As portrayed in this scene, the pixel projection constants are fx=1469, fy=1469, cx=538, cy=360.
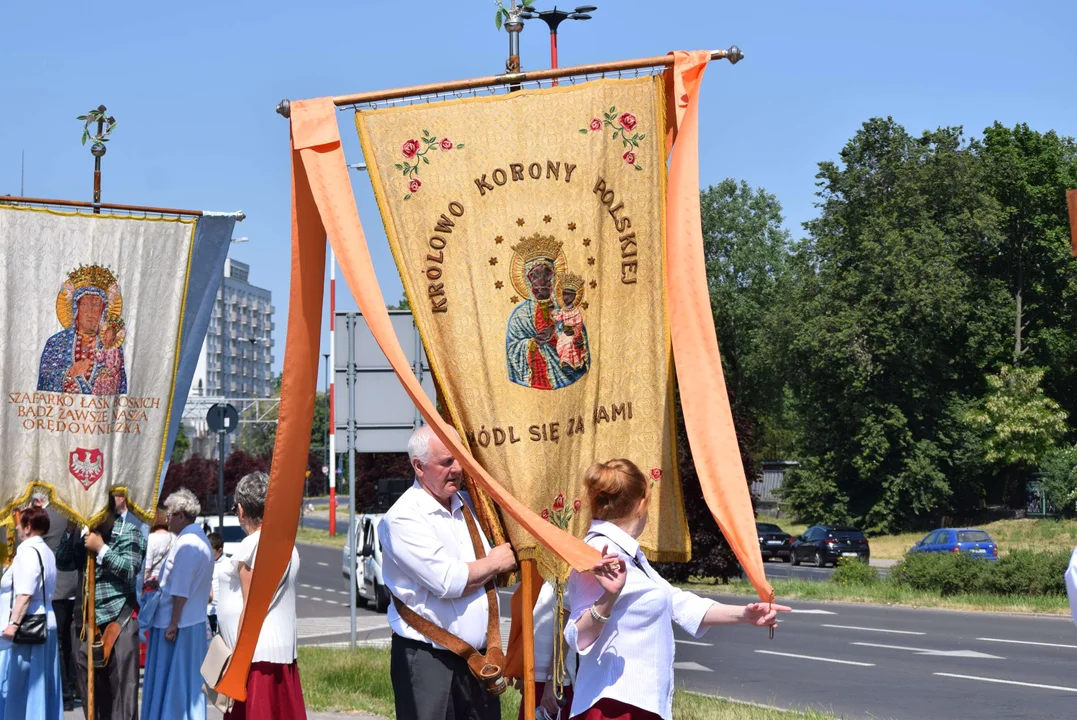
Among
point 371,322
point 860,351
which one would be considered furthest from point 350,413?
point 860,351

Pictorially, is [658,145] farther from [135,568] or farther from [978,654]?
[978,654]

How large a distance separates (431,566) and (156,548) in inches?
228

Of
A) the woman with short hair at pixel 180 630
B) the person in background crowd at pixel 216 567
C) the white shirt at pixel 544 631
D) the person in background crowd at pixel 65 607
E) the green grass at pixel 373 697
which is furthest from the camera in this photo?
the person in background crowd at pixel 65 607

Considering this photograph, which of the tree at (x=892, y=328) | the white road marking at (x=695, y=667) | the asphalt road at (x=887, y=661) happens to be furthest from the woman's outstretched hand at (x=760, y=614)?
the tree at (x=892, y=328)

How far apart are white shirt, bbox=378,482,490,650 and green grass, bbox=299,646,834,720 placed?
5105mm

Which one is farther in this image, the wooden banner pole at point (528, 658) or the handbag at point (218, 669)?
the handbag at point (218, 669)

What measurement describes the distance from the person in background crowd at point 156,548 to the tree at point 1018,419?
52.2 m

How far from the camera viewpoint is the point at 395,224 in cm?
594

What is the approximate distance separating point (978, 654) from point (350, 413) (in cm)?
810

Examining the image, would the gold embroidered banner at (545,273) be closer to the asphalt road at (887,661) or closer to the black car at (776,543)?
the asphalt road at (887,661)

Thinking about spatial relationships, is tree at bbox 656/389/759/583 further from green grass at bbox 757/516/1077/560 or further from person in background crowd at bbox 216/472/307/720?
person in background crowd at bbox 216/472/307/720

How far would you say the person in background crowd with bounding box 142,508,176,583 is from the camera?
34.7 ft

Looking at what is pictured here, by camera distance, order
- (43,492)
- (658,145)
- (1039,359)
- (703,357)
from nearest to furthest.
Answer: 1. (703,357)
2. (658,145)
3. (43,492)
4. (1039,359)

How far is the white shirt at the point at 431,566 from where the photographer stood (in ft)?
18.4
